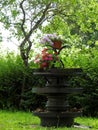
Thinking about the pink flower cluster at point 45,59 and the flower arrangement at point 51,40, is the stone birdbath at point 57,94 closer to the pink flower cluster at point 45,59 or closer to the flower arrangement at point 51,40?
the pink flower cluster at point 45,59

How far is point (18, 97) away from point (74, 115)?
7068 millimetres

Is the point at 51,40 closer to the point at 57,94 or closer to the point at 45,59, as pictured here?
the point at 45,59

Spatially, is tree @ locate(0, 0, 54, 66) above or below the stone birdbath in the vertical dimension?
above

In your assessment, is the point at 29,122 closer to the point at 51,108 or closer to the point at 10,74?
the point at 51,108

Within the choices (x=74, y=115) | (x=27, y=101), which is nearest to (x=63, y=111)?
(x=74, y=115)

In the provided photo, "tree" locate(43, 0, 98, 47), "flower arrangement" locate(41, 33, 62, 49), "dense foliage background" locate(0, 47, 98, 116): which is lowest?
"dense foliage background" locate(0, 47, 98, 116)

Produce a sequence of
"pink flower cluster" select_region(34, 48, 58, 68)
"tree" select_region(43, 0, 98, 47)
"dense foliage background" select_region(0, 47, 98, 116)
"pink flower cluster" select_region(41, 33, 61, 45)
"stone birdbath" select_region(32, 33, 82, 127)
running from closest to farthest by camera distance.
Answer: "stone birdbath" select_region(32, 33, 82, 127)
"pink flower cluster" select_region(34, 48, 58, 68)
"pink flower cluster" select_region(41, 33, 61, 45)
"dense foliage background" select_region(0, 47, 98, 116)
"tree" select_region(43, 0, 98, 47)

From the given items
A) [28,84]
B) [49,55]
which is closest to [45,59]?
[49,55]

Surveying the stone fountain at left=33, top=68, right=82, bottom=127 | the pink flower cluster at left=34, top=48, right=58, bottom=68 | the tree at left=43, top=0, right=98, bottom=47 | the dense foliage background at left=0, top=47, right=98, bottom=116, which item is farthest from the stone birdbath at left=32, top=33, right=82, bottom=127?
the tree at left=43, top=0, right=98, bottom=47

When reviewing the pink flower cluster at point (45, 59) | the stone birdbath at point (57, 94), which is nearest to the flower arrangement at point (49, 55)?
the pink flower cluster at point (45, 59)

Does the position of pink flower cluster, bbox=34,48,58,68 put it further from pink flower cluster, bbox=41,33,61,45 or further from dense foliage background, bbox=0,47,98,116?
dense foliage background, bbox=0,47,98,116

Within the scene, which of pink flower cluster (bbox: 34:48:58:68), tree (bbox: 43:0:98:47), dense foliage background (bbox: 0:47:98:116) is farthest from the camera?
tree (bbox: 43:0:98:47)

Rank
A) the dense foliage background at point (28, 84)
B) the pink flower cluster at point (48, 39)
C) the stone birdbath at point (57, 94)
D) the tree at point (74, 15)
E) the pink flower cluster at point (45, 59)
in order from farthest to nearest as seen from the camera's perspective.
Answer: the tree at point (74, 15) < the dense foliage background at point (28, 84) < the pink flower cluster at point (48, 39) < the pink flower cluster at point (45, 59) < the stone birdbath at point (57, 94)

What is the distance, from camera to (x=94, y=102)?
1634 cm
